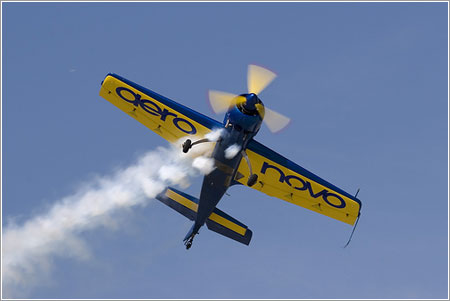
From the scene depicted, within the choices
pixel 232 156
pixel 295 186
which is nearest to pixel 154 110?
pixel 232 156

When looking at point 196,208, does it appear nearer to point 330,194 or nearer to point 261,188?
point 261,188

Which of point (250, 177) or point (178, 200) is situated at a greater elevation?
point (178, 200)

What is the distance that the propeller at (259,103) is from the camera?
27.0 meters

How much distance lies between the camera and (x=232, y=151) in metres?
27.8

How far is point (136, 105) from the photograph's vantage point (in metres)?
30.3

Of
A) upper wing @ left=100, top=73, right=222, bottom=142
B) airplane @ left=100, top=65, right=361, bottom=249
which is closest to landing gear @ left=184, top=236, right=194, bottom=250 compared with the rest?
airplane @ left=100, top=65, right=361, bottom=249

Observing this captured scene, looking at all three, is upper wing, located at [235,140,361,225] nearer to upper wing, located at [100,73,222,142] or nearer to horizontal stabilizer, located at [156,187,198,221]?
upper wing, located at [100,73,222,142]

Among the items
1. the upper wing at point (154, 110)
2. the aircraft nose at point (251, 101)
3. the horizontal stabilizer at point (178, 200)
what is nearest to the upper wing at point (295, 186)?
the upper wing at point (154, 110)

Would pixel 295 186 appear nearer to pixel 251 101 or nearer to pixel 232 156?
pixel 232 156

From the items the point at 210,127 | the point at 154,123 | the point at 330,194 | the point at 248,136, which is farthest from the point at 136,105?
the point at 330,194

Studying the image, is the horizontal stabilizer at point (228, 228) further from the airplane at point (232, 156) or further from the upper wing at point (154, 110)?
the upper wing at point (154, 110)

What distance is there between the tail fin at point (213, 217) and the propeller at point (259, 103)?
5.95 meters

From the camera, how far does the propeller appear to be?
26969mm

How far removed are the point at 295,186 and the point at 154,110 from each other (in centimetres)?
638
